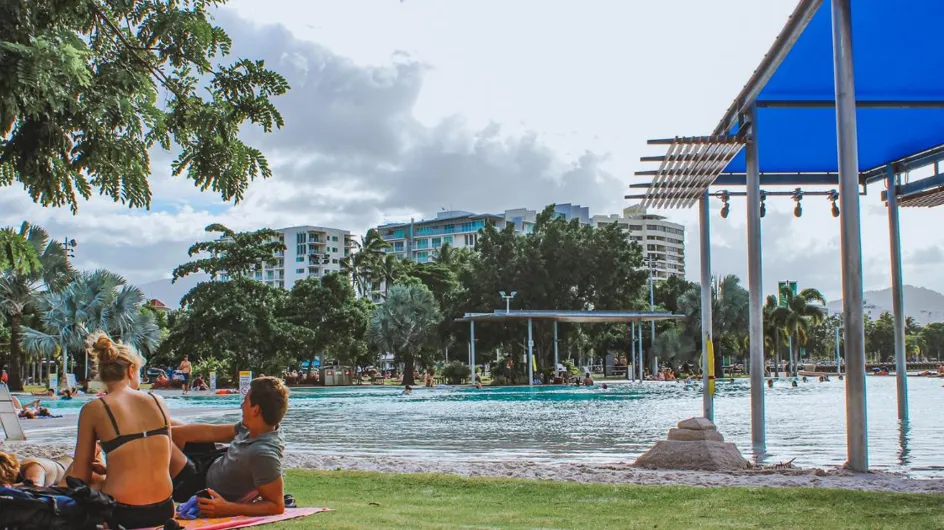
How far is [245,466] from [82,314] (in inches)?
1576

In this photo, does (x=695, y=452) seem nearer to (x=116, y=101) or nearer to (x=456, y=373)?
(x=116, y=101)

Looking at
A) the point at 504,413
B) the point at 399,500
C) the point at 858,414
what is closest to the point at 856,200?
the point at 858,414

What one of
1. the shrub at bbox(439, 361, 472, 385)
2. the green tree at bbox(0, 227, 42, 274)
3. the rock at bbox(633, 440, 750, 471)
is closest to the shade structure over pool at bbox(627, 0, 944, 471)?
the rock at bbox(633, 440, 750, 471)

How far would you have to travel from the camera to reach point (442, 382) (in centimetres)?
5075

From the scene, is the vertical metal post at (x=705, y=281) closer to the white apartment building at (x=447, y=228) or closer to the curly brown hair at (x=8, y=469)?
the curly brown hair at (x=8, y=469)

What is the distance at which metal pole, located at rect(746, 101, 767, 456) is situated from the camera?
11.4 m

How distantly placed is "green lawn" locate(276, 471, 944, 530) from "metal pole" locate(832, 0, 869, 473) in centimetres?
188

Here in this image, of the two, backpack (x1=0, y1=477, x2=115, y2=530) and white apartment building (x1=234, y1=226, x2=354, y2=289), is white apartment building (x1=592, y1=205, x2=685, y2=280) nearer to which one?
white apartment building (x1=234, y1=226, x2=354, y2=289)

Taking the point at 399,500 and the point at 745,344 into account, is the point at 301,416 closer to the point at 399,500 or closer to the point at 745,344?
the point at 399,500

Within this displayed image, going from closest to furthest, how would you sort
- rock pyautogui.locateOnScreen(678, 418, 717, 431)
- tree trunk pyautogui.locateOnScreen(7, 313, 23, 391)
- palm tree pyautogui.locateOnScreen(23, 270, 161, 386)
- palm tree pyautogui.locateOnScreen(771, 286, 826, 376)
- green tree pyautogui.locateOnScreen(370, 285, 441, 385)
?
rock pyautogui.locateOnScreen(678, 418, 717, 431) < tree trunk pyautogui.locateOnScreen(7, 313, 23, 391) < palm tree pyautogui.locateOnScreen(23, 270, 161, 386) < green tree pyautogui.locateOnScreen(370, 285, 441, 385) < palm tree pyautogui.locateOnScreen(771, 286, 826, 376)

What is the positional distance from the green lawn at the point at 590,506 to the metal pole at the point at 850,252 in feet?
6.16

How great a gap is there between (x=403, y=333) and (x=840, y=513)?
48.9 m

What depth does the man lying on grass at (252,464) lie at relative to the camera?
4734mm

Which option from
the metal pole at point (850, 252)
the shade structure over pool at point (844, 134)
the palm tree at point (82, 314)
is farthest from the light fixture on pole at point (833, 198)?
the palm tree at point (82, 314)
